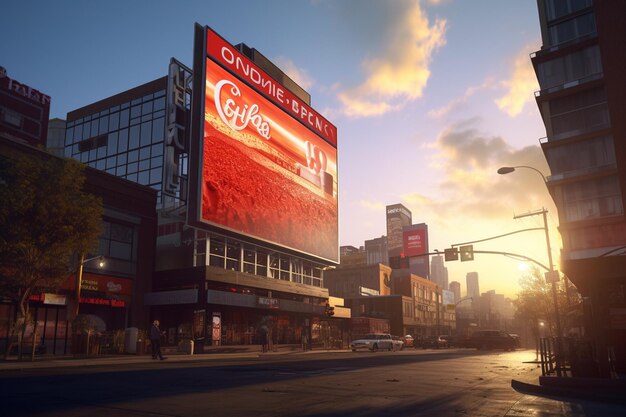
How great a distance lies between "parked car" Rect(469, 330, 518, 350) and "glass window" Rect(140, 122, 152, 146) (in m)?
40.1

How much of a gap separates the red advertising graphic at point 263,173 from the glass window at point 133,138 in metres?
15.7

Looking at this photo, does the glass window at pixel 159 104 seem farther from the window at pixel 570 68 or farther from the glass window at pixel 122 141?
the window at pixel 570 68

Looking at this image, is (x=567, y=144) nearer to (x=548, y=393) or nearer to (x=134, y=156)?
(x=548, y=393)

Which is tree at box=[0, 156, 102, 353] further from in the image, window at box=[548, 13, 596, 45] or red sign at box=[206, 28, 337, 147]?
window at box=[548, 13, 596, 45]

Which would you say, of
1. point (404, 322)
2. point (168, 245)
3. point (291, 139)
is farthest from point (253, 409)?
point (404, 322)

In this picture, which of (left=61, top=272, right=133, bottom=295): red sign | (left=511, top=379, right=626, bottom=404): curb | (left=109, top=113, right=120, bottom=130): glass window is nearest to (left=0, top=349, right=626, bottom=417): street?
(left=511, top=379, right=626, bottom=404): curb

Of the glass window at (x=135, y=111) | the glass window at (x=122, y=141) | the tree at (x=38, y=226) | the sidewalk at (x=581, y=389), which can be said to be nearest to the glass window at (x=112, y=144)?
the glass window at (x=122, y=141)

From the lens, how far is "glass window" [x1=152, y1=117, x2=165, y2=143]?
55.6 meters

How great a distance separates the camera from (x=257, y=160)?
48156mm

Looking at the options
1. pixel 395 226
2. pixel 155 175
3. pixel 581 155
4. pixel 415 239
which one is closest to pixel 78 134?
pixel 155 175

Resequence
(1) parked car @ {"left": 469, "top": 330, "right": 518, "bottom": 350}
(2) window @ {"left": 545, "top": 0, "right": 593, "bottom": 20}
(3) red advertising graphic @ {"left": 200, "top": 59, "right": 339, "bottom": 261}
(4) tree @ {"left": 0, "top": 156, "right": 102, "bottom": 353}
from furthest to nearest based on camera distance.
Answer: (1) parked car @ {"left": 469, "top": 330, "right": 518, "bottom": 350}, (3) red advertising graphic @ {"left": 200, "top": 59, "right": 339, "bottom": 261}, (2) window @ {"left": 545, "top": 0, "right": 593, "bottom": 20}, (4) tree @ {"left": 0, "top": 156, "right": 102, "bottom": 353}

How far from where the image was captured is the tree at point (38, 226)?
78.7 ft

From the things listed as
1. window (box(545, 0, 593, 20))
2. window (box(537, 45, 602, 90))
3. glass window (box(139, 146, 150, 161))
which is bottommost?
glass window (box(139, 146, 150, 161))

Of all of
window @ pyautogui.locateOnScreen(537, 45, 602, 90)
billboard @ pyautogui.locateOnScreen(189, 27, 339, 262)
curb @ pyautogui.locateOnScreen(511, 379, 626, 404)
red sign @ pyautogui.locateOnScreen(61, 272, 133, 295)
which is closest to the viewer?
curb @ pyautogui.locateOnScreen(511, 379, 626, 404)
